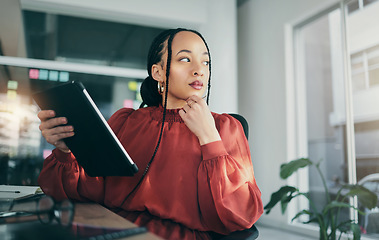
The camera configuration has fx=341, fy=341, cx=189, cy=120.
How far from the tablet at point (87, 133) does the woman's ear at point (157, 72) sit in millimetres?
364

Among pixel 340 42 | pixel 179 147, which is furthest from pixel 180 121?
pixel 340 42

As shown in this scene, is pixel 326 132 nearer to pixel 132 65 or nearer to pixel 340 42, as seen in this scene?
pixel 340 42

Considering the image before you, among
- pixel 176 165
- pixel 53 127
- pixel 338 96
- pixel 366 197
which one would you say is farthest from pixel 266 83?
pixel 53 127

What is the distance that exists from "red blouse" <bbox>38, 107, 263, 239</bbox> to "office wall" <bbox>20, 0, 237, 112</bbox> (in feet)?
10.1

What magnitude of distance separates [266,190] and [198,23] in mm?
2323

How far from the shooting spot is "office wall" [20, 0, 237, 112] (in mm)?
4125

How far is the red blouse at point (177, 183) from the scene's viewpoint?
887 millimetres

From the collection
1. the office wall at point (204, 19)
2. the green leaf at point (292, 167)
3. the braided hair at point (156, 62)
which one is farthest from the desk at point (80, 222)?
the office wall at point (204, 19)

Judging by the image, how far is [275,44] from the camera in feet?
14.2

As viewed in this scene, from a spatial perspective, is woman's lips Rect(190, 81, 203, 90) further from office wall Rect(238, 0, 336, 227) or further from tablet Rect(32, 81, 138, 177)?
office wall Rect(238, 0, 336, 227)

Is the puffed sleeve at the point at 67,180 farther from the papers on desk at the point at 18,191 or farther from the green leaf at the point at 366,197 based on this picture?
the green leaf at the point at 366,197

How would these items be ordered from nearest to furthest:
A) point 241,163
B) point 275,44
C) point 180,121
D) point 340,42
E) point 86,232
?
point 86,232, point 241,163, point 180,121, point 340,42, point 275,44

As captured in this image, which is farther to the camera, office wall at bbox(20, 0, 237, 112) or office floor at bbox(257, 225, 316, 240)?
office wall at bbox(20, 0, 237, 112)

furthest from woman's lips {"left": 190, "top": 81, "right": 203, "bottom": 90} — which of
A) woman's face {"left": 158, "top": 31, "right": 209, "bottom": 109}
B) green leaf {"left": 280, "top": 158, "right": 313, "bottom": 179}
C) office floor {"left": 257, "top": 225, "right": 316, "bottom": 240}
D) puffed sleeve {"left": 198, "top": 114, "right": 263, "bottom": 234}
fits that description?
A: office floor {"left": 257, "top": 225, "right": 316, "bottom": 240}
